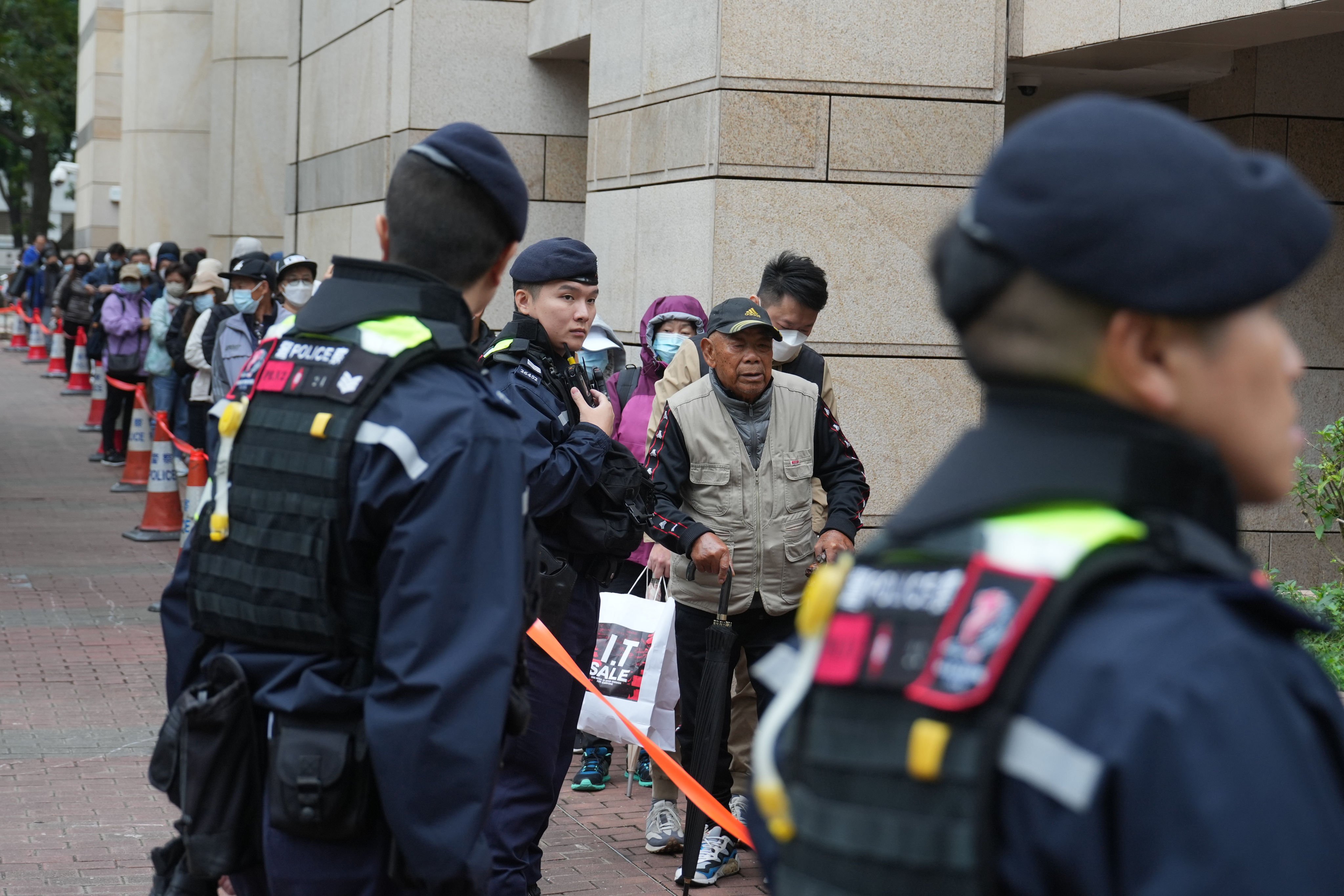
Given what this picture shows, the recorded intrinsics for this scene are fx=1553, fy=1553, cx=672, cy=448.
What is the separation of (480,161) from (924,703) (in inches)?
74.2

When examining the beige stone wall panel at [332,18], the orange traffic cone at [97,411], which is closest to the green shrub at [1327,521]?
the beige stone wall panel at [332,18]

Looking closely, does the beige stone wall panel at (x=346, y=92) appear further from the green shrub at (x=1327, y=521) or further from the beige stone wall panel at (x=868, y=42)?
the green shrub at (x=1327, y=521)

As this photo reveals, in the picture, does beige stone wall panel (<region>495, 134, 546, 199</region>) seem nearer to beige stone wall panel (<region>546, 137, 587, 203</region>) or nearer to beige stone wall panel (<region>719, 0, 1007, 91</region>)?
beige stone wall panel (<region>546, 137, 587, 203</region>)

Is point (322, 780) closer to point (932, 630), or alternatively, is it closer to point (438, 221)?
point (438, 221)

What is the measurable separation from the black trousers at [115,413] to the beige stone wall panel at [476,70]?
19.5 ft

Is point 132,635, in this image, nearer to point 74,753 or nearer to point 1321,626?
point 74,753

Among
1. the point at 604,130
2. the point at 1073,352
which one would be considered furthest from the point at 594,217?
the point at 1073,352

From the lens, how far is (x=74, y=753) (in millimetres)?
6961

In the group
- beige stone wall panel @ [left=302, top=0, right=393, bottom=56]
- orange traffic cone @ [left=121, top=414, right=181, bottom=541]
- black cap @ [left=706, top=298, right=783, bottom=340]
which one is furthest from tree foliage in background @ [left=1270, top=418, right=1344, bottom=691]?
orange traffic cone @ [left=121, top=414, right=181, bottom=541]

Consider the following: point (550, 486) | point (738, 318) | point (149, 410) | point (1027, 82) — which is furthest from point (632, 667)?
point (149, 410)

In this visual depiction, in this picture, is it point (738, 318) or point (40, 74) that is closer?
point (738, 318)

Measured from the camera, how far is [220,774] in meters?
2.86

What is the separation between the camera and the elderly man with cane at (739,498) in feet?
18.0

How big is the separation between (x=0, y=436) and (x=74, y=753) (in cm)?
1369
